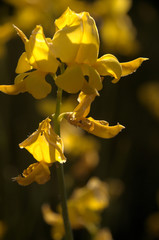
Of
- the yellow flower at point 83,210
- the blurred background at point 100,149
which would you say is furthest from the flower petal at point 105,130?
the blurred background at point 100,149

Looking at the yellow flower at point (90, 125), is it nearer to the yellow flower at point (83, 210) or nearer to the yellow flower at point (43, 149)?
the yellow flower at point (43, 149)

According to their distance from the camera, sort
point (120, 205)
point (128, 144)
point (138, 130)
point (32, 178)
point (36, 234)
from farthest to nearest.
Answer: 1. point (138, 130)
2. point (128, 144)
3. point (120, 205)
4. point (36, 234)
5. point (32, 178)

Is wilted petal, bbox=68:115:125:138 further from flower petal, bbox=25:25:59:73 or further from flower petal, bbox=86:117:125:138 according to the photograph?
flower petal, bbox=25:25:59:73

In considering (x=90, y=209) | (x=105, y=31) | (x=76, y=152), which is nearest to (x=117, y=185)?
(x=76, y=152)

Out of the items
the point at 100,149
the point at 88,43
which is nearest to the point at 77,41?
the point at 88,43

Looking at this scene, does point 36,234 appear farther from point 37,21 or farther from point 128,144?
→ point 37,21
